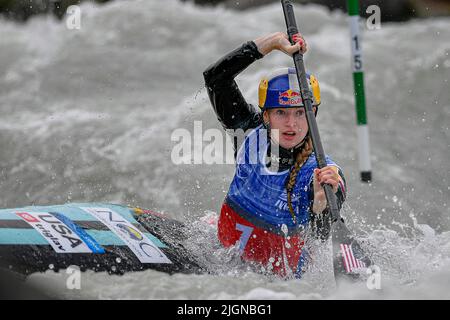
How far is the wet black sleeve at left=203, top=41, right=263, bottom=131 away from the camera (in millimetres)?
4812

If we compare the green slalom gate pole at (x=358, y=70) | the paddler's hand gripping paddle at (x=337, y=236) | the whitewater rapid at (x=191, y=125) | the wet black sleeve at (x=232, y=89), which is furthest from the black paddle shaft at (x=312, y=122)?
the green slalom gate pole at (x=358, y=70)

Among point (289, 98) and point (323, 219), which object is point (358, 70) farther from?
point (323, 219)

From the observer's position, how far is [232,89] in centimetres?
493

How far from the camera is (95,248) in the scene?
15.0 ft

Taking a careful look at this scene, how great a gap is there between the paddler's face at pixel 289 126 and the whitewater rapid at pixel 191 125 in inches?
28.0

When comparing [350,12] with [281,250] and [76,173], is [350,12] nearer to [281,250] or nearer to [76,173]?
[281,250]

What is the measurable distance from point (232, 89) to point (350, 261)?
1.25 m

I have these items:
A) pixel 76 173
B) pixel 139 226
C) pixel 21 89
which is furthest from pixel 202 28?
pixel 139 226

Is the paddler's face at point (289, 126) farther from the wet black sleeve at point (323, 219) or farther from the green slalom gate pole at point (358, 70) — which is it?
the green slalom gate pole at point (358, 70)

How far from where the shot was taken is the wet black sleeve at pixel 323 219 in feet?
14.7

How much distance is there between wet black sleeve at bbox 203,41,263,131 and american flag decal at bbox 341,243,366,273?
100 cm

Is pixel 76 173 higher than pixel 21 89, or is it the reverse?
pixel 21 89

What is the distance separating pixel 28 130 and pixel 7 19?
4.11 metres

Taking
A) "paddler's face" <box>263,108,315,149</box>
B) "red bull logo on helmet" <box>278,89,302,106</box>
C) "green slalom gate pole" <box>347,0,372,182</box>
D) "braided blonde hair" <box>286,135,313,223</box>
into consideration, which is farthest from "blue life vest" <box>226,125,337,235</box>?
"green slalom gate pole" <box>347,0,372,182</box>
